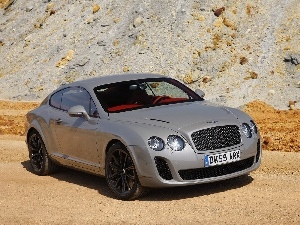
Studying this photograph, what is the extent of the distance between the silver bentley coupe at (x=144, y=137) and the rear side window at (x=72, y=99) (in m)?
0.02

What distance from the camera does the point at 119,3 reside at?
93.4 ft

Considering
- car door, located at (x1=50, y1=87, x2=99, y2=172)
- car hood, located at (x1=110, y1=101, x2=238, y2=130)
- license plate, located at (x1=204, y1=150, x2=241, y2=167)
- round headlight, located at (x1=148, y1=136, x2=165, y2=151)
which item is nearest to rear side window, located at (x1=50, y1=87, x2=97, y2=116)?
car door, located at (x1=50, y1=87, x2=99, y2=172)

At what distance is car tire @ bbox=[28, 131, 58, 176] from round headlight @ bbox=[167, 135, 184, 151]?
9.58 feet

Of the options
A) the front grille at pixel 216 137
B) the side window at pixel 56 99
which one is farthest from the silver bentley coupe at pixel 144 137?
the side window at pixel 56 99

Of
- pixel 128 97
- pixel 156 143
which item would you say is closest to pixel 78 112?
pixel 128 97

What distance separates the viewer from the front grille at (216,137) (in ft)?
26.1

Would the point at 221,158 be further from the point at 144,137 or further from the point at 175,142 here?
the point at 144,137

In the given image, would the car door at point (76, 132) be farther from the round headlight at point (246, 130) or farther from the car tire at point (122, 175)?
the round headlight at point (246, 130)

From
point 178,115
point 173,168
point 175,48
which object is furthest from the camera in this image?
point 175,48

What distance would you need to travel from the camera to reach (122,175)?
8281mm

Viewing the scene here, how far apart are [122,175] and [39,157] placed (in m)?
2.55

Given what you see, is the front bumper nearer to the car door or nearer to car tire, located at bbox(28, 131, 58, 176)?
the car door

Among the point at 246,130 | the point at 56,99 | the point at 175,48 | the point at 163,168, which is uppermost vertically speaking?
the point at 56,99

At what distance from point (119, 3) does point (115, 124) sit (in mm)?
20553
